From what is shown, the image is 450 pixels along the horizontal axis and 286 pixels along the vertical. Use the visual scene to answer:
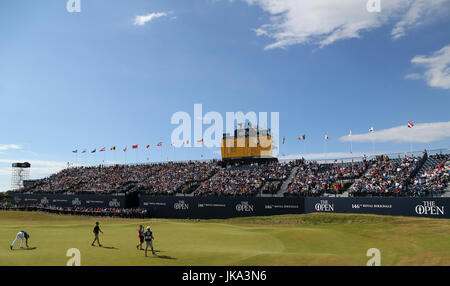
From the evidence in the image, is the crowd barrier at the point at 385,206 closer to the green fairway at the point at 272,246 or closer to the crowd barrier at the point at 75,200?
the green fairway at the point at 272,246

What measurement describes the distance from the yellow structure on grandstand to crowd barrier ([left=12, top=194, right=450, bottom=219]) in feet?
42.0

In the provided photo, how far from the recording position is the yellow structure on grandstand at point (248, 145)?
188ft

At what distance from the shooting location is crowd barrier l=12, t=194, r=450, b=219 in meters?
32.1

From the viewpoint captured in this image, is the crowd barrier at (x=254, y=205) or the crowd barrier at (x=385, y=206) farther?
the crowd barrier at (x=254, y=205)

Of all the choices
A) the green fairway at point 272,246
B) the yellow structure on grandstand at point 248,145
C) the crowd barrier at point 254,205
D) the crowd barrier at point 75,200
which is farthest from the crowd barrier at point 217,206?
the yellow structure on grandstand at point 248,145

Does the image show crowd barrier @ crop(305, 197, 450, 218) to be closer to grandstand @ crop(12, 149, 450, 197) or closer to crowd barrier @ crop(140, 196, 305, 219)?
grandstand @ crop(12, 149, 450, 197)

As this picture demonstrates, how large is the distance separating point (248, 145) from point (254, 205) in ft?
52.6

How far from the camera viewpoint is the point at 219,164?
6050cm

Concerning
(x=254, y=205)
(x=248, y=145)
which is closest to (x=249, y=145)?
(x=248, y=145)

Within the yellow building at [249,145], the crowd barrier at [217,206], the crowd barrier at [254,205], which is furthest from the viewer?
the yellow building at [249,145]

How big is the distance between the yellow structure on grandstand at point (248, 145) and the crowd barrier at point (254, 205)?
42.0 feet

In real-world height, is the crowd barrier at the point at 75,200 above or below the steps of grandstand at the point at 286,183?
below

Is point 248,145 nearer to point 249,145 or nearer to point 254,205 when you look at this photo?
point 249,145
